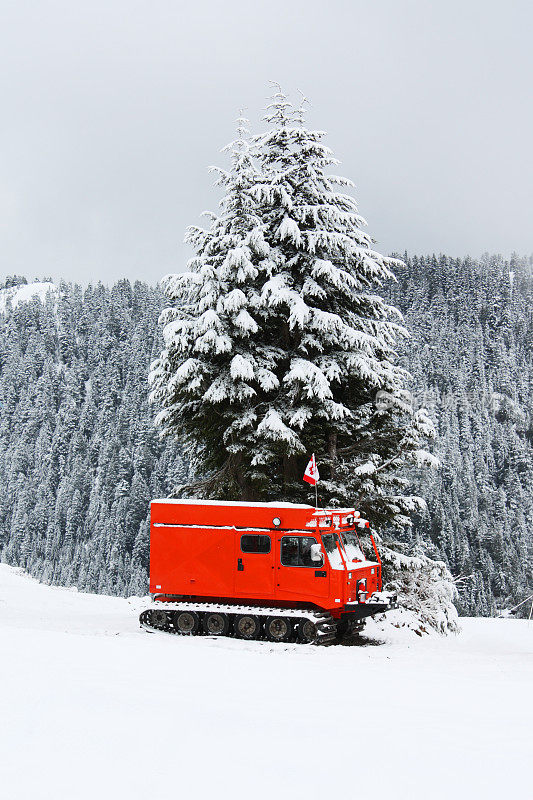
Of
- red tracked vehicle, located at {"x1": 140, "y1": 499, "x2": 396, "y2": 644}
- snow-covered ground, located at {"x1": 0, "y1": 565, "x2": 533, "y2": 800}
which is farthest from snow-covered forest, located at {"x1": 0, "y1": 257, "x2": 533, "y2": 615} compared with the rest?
snow-covered ground, located at {"x1": 0, "y1": 565, "x2": 533, "y2": 800}

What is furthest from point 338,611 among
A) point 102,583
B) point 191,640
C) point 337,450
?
point 102,583

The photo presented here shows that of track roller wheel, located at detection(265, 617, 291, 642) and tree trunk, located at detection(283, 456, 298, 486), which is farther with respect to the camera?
tree trunk, located at detection(283, 456, 298, 486)

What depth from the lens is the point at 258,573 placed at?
51.1 ft

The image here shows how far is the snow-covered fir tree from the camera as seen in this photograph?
1822 cm

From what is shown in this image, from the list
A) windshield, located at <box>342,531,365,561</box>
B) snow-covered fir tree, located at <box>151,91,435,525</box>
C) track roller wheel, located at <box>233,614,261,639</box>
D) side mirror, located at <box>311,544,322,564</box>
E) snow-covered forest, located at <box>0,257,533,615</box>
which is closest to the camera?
track roller wheel, located at <box>233,614,261,639</box>

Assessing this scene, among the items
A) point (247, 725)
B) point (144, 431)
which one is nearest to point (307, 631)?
point (247, 725)

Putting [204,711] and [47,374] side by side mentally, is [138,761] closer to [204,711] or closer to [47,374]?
[204,711]

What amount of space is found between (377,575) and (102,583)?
111 m

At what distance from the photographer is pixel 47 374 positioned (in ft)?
559

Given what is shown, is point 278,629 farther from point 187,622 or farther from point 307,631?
point 187,622

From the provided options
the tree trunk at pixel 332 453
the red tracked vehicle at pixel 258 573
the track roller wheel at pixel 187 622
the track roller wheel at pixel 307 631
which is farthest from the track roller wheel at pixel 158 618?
the tree trunk at pixel 332 453

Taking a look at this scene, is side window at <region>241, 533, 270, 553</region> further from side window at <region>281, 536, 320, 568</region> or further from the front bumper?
the front bumper

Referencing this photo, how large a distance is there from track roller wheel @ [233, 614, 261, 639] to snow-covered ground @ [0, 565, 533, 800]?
9.67 ft

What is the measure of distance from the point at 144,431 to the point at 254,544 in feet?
422
